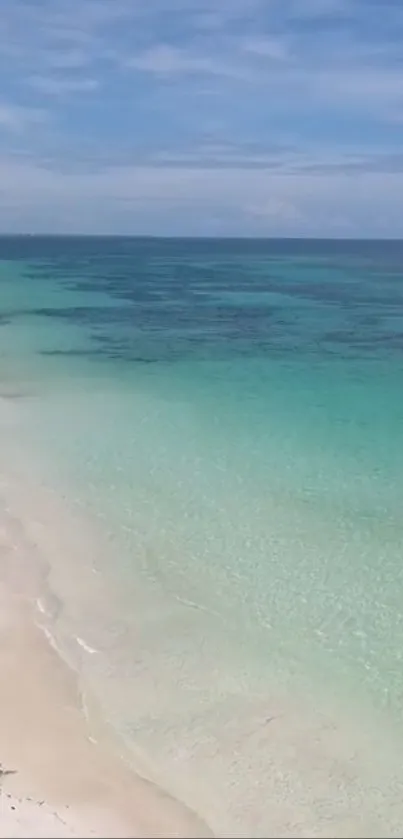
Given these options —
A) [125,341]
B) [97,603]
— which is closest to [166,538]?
[97,603]

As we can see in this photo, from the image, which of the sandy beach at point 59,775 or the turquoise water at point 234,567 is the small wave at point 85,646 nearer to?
the turquoise water at point 234,567

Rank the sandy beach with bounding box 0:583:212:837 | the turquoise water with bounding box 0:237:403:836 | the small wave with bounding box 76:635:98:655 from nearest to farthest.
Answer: the sandy beach with bounding box 0:583:212:837 → the turquoise water with bounding box 0:237:403:836 → the small wave with bounding box 76:635:98:655

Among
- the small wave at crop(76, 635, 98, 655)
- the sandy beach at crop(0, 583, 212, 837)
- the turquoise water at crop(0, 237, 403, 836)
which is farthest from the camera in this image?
the small wave at crop(76, 635, 98, 655)

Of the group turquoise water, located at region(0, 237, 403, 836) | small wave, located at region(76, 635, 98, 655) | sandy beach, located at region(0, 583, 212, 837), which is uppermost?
turquoise water, located at region(0, 237, 403, 836)

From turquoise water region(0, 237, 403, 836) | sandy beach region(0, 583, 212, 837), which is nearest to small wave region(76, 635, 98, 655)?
turquoise water region(0, 237, 403, 836)

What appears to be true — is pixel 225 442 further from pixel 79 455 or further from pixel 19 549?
pixel 19 549

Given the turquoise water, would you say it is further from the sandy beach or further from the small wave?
the sandy beach
